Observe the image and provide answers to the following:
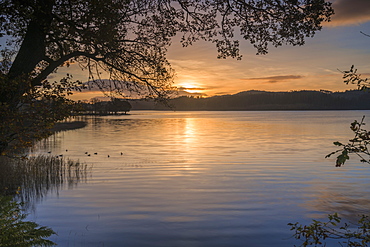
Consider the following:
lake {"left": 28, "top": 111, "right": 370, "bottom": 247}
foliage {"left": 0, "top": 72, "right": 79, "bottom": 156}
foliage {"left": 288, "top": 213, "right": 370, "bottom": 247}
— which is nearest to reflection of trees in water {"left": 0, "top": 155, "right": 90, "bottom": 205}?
lake {"left": 28, "top": 111, "right": 370, "bottom": 247}

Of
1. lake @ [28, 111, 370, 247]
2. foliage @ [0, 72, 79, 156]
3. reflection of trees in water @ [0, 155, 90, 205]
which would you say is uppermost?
foliage @ [0, 72, 79, 156]

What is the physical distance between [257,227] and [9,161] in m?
18.7

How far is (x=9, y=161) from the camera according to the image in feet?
80.8

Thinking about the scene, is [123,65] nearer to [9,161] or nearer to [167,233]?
[167,233]

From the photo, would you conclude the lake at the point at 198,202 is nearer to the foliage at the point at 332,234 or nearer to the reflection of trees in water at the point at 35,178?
the reflection of trees in water at the point at 35,178

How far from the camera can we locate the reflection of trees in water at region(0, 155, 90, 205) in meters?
18.5

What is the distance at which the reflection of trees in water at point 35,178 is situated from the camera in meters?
18.5

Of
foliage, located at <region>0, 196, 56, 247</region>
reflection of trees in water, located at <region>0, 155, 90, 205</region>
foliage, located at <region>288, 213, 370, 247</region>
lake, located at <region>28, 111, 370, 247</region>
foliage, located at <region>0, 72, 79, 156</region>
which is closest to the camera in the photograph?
foliage, located at <region>288, 213, 370, 247</region>

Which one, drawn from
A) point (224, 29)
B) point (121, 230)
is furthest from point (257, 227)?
point (224, 29)

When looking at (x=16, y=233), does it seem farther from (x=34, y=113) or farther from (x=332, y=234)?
(x=332, y=234)

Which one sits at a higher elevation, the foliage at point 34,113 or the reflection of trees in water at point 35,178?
the foliage at point 34,113

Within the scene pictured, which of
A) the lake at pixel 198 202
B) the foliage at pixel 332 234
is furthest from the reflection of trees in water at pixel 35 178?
the foliage at pixel 332 234

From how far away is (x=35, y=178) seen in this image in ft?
70.4

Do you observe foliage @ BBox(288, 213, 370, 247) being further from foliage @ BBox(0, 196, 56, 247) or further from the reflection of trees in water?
the reflection of trees in water
